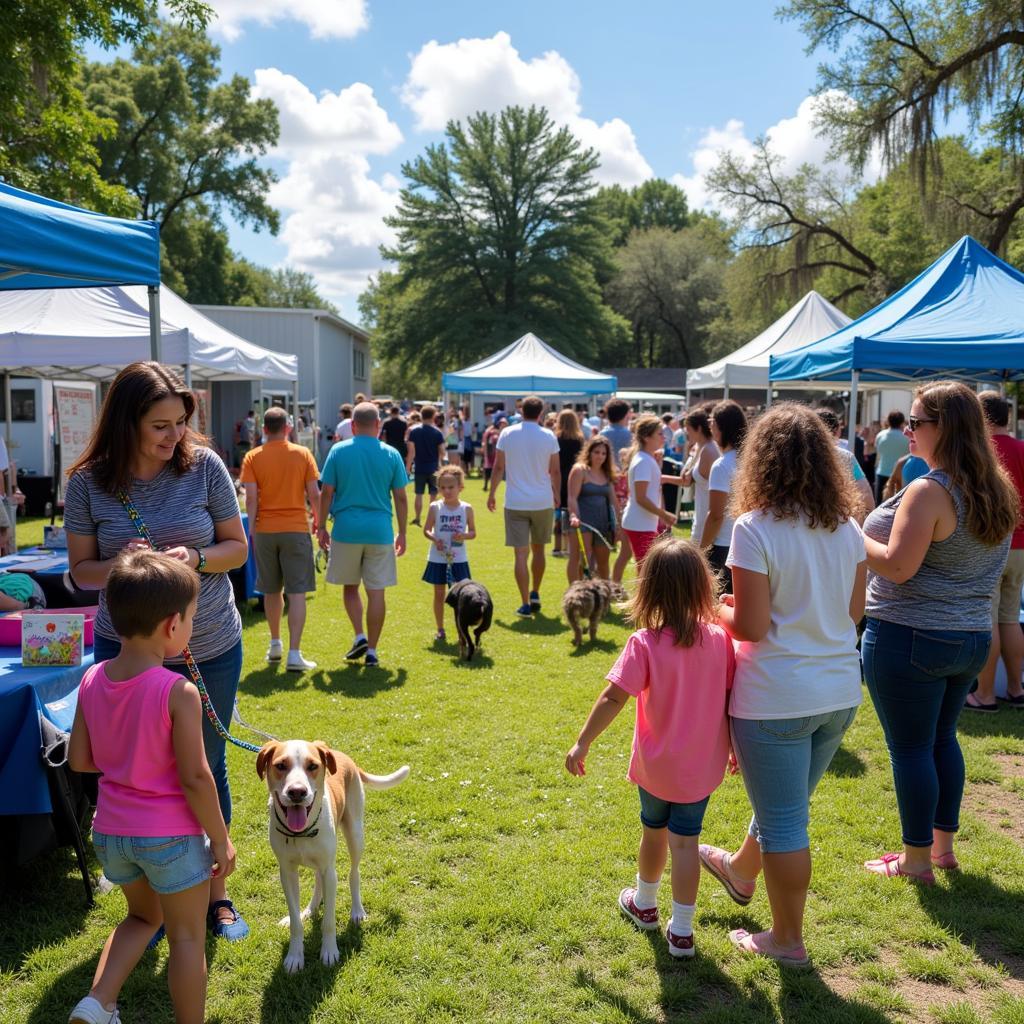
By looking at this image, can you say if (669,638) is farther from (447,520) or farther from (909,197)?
(909,197)

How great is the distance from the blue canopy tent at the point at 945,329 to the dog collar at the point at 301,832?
18.9 ft

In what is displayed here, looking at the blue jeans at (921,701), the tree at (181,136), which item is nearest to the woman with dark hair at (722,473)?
the blue jeans at (921,701)

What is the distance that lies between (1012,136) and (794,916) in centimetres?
1965

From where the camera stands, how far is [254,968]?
2.97m

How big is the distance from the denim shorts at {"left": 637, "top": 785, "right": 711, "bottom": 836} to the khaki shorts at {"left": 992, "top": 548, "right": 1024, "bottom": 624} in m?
3.53

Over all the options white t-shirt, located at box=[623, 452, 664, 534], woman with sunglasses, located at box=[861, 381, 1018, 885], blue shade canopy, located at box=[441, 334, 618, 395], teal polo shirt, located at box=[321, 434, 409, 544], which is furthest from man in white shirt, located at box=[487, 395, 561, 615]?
blue shade canopy, located at box=[441, 334, 618, 395]

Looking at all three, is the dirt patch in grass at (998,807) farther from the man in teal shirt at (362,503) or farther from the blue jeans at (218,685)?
the man in teal shirt at (362,503)

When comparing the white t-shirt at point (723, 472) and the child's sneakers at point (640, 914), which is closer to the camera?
the child's sneakers at point (640, 914)

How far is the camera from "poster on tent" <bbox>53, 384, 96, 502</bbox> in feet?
36.1

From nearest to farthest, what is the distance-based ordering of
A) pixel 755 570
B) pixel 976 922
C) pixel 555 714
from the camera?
1. pixel 755 570
2. pixel 976 922
3. pixel 555 714

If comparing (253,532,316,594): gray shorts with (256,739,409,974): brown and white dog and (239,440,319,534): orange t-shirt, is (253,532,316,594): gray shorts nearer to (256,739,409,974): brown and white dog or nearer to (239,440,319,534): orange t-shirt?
(239,440,319,534): orange t-shirt

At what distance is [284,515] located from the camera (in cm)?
660

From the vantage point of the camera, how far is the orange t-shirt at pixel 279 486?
259 inches

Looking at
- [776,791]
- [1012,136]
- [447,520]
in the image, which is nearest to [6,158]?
[447,520]
